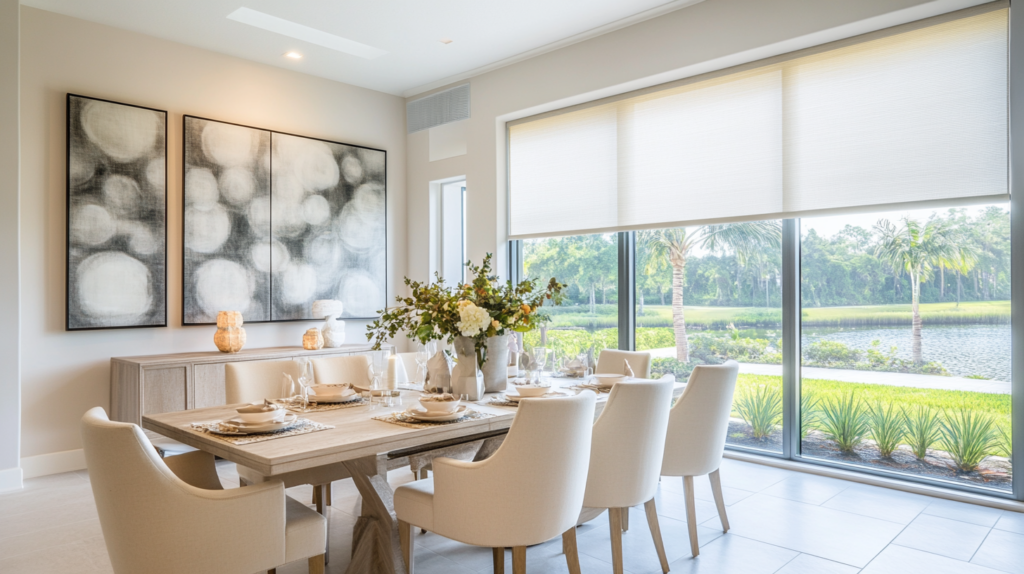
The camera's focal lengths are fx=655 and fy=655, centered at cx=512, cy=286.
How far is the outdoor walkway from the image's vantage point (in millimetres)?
3598

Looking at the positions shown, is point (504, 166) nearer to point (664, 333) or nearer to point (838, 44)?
point (664, 333)

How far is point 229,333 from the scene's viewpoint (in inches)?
188

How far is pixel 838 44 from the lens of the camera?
3.92 metres

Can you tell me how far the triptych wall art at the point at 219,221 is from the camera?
444 centimetres

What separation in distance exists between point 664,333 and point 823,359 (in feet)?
3.70

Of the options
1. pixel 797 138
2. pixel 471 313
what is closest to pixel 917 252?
pixel 797 138

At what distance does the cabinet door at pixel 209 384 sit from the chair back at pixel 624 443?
3.14 metres

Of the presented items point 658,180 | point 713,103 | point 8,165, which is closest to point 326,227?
point 8,165

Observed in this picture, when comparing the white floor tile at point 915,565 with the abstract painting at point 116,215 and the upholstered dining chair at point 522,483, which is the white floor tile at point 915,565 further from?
the abstract painting at point 116,215

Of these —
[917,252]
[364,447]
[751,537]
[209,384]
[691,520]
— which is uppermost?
[917,252]

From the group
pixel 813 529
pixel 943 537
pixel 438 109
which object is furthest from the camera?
pixel 438 109

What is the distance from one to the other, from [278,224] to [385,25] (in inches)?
72.2

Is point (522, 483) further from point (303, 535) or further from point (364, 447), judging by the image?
point (303, 535)

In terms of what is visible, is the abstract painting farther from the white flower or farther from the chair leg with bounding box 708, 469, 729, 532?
the chair leg with bounding box 708, 469, 729, 532
